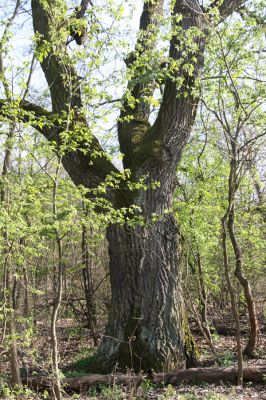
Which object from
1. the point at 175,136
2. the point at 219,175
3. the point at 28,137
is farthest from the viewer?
the point at 219,175

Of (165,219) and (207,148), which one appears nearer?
(165,219)

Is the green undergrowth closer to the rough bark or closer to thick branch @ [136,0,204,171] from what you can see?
the rough bark

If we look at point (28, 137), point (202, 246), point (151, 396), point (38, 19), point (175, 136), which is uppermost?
point (38, 19)

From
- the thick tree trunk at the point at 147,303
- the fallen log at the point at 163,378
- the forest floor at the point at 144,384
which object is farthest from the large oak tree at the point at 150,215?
→ the forest floor at the point at 144,384

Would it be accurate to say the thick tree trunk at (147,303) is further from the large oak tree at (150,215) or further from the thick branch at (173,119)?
the thick branch at (173,119)

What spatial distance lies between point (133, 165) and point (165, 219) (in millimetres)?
1052

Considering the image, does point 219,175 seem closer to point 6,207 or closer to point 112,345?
point 112,345

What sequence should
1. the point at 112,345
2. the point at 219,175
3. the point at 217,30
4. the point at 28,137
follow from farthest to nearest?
the point at 219,175 → the point at 112,345 → the point at 217,30 → the point at 28,137

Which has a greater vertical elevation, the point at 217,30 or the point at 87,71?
the point at 217,30

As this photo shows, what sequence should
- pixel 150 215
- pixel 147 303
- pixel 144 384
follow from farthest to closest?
pixel 150 215 → pixel 147 303 → pixel 144 384

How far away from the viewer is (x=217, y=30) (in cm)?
498

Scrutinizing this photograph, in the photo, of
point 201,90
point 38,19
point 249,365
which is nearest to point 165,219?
point 201,90

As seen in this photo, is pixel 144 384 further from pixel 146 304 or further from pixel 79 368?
pixel 79 368

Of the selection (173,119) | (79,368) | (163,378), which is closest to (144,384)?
(163,378)
